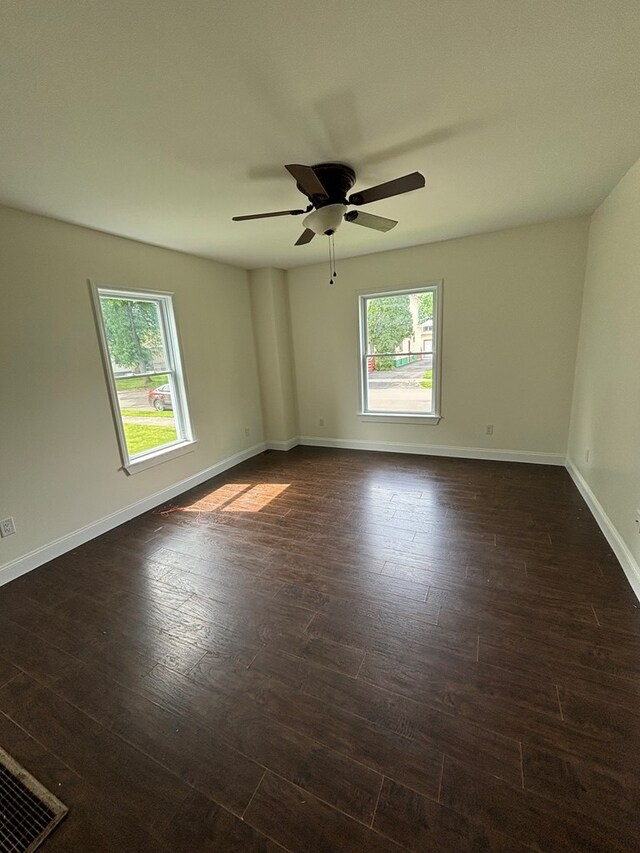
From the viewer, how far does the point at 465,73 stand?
1478 millimetres

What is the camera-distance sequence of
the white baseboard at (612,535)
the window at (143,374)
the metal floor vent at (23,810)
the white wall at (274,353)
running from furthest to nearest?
the white wall at (274,353) < the window at (143,374) < the white baseboard at (612,535) < the metal floor vent at (23,810)

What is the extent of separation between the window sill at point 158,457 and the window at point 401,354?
7.75ft

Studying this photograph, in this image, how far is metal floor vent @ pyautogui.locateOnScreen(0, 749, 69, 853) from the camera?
1.15m

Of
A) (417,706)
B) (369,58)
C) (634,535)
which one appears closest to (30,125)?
(369,58)

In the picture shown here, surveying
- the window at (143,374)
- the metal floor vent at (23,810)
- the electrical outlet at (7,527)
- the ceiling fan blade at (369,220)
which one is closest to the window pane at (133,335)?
the window at (143,374)

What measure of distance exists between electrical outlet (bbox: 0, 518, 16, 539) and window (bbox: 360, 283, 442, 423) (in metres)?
3.80

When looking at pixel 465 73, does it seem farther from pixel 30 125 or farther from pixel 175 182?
pixel 30 125

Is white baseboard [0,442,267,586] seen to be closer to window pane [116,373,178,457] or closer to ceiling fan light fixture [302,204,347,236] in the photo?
window pane [116,373,178,457]

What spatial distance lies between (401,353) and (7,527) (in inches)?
166

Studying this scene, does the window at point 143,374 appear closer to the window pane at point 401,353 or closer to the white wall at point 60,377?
the white wall at point 60,377

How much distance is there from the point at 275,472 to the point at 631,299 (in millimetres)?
3610

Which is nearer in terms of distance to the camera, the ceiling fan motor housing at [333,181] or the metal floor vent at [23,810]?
the metal floor vent at [23,810]

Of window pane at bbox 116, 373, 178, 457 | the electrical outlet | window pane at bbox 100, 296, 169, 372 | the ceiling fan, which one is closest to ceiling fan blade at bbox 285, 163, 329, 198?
the ceiling fan

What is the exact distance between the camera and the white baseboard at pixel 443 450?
4078mm
